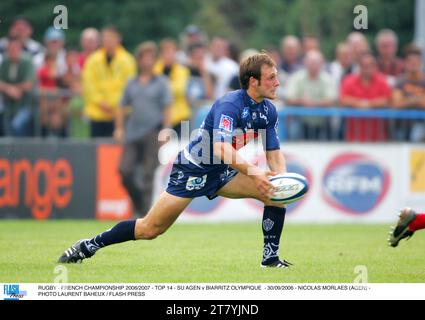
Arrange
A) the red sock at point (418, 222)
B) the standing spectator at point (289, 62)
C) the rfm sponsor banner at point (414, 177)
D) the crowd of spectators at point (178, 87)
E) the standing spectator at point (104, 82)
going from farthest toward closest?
the standing spectator at point (289, 62)
the rfm sponsor banner at point (414, 177)
the standing spectator at point (104, 82)
the crowd of spectators at point (178, 87)
the red sock at point (418, 222)

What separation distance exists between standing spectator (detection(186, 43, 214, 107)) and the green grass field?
374 cm

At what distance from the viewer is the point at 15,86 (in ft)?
60.8

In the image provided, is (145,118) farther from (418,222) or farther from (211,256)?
(418,222)

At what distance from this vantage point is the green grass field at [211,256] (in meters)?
10.2

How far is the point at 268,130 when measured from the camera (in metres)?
10.9

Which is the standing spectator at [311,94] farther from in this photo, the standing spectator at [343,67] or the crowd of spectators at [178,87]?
the standing spectator at [343,67]

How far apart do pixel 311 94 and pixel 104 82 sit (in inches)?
149

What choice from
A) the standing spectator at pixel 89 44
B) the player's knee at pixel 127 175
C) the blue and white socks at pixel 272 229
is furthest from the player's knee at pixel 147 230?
the standing spectator at pixel 89 44

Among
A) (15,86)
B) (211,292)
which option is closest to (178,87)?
(15,86)

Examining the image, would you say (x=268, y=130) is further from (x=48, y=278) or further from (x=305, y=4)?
(x=305, y=4)

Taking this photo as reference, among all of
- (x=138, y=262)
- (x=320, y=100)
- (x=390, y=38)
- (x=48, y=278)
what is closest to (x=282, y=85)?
(x=320, y=100)

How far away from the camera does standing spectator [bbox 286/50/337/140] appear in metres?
19.2

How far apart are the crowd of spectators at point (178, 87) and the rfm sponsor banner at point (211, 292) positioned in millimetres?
9020

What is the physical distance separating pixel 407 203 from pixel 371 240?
4.89 m
